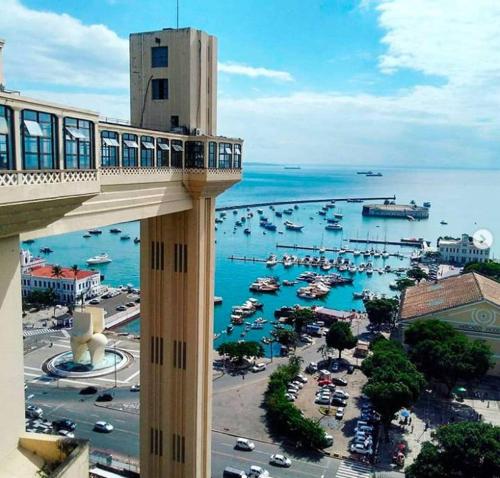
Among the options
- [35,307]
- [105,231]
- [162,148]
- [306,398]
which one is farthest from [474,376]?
[105,231]

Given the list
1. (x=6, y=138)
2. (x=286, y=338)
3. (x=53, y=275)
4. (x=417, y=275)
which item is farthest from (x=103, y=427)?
(x=417, y=275)

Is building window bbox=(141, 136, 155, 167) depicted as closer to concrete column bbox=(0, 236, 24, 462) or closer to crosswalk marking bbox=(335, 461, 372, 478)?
concrete column bbox=(0, 236, 24, 462)

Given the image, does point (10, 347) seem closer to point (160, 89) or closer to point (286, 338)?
point (160, 89)

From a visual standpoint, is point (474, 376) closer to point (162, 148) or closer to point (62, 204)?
point (162, 148)

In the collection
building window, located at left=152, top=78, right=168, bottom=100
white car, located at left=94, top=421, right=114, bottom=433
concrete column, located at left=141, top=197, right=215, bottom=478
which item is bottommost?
white car, located at left=94, top=421, right=114, bottom=433

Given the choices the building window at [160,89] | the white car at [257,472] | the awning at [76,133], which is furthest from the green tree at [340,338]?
the awning at [76,133]

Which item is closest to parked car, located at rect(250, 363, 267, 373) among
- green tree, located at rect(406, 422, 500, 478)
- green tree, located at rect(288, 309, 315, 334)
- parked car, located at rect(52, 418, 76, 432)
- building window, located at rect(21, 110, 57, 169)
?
green tree, located at rect(288, 309, 315, 334)
